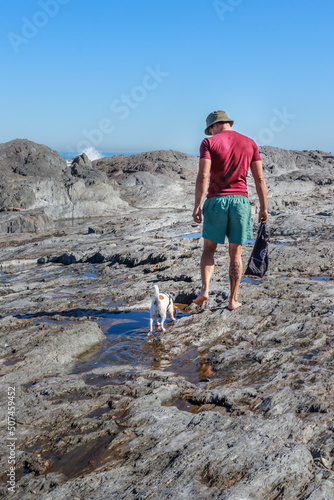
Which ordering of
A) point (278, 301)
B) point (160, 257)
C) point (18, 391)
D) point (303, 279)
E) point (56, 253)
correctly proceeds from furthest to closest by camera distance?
point (56, 253) < point (160, 257) < point (303, 279) < point (278, 301) < point (18, 391)

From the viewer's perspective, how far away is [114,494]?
2.62 m

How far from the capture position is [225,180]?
551cm

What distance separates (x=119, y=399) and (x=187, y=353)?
141 centimetres

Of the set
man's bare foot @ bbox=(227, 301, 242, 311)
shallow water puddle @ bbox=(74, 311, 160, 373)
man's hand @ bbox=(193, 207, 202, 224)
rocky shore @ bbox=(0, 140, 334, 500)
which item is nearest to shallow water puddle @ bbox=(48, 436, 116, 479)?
rocky shore @ bbox=(0, 140, 334, 500)

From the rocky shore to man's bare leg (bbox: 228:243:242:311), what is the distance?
0.55ft

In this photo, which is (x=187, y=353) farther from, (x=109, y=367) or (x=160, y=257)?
(x=160, y=257)

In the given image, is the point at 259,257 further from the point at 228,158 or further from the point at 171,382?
Result: the point at 171,382

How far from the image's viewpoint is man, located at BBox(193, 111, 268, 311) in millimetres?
5367

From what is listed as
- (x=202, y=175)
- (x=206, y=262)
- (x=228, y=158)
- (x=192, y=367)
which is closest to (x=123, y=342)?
(x=192, y=367)

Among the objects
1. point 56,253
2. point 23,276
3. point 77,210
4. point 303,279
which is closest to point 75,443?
point 303,279

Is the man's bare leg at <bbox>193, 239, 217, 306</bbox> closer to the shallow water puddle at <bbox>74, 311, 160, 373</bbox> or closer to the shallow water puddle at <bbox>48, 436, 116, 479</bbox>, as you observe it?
the shallow water puddle at <bbox>74, 311, 160, 373</bbox>

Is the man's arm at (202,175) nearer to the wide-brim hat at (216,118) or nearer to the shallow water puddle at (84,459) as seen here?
the wide-brim hat at (216,118)

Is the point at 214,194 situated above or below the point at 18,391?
above

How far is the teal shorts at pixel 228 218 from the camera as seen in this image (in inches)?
217
